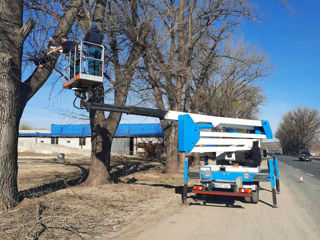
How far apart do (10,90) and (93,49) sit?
7.73 feet

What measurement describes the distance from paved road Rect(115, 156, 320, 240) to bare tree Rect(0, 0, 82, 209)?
3385 mm

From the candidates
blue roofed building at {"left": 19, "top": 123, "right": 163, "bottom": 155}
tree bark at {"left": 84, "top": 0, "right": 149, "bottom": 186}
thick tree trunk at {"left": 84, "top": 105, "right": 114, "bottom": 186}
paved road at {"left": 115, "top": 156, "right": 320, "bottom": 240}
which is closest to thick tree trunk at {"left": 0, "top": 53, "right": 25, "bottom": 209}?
paved road at {"left": 115, "top": 156, "right": 320, "bottom": 240}

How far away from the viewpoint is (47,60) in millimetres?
8016

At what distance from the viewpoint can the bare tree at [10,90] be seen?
6.85 meters

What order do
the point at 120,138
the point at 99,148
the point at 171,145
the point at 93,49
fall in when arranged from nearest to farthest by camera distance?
the point at 93,49 → the point at 99,148 → the point at 171,145 → the point at 120,138

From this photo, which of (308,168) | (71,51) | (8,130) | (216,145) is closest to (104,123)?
(71,51)

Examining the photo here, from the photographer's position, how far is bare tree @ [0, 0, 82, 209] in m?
6.85

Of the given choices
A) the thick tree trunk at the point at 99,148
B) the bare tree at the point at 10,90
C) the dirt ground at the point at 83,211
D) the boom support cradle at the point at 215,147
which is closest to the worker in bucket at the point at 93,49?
the boom support cradle at the point at 215,147

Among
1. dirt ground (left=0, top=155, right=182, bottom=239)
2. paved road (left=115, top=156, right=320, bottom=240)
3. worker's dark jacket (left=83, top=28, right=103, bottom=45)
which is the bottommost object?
paved road (left=115, top=156, right=320, bottom=240)

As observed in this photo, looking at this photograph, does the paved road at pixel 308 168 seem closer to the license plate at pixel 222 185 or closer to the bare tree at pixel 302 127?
the license plate at pixel 222 185

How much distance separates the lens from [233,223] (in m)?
6.59

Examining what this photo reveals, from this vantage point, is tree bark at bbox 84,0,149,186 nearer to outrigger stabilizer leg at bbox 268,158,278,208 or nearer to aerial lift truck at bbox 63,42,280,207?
aerial lift truck at bbox 63,42,280,207

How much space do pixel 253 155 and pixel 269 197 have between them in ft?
7.37

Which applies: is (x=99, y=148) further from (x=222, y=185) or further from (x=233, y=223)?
(x=233, y=223)
